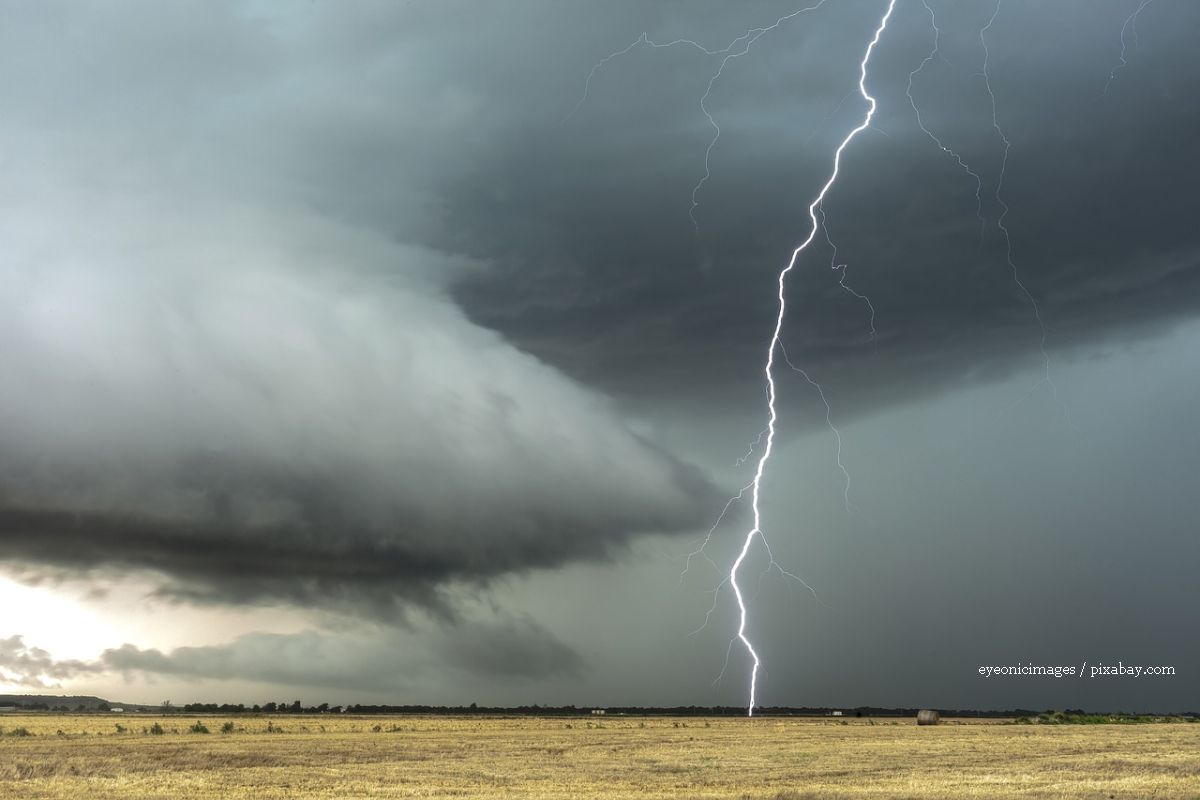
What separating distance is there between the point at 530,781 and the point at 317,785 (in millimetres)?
6128

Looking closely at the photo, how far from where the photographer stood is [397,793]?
84.3 feet

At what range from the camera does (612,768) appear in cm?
3391

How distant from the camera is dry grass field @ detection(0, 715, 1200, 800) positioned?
25750 millimetres

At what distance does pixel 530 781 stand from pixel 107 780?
511 inches

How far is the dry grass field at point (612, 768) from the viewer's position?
2575 cm

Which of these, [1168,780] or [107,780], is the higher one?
[1168,780]

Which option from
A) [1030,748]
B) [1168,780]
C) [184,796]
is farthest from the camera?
[1030,748]

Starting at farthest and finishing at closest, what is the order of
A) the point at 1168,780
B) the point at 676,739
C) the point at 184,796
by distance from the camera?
the point at 676,739
the point at 1168,780
the point at 184,796

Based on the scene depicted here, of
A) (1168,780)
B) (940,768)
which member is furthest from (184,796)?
(1168,780)

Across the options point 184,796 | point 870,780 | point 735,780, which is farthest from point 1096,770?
point 184,796

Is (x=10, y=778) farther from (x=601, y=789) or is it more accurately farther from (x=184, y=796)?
(x=601, y=789)

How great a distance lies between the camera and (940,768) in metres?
32.4

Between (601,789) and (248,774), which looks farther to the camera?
(248,774)

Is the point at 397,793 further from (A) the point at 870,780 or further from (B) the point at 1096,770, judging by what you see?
(B) the point at 1096,770
